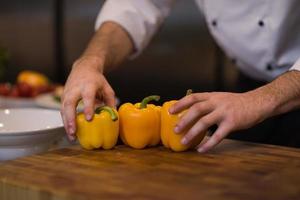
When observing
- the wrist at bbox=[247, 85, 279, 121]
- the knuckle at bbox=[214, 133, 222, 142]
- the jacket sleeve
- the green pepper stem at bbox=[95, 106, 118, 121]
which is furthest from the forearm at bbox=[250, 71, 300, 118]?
the jacket sleeve

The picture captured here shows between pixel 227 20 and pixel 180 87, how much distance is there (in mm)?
987

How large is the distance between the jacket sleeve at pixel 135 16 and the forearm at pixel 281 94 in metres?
0.52

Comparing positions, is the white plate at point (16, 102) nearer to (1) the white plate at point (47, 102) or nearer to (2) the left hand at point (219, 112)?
(1) the white plate at point (47, 102)

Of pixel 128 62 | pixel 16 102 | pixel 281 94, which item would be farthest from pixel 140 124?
pixel 128 62

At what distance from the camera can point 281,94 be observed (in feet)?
3.27

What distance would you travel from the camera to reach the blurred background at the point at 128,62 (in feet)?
7.55

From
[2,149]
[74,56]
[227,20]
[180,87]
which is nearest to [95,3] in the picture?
[74,56]

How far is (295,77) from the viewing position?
1029 mm

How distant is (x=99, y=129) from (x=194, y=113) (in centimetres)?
19

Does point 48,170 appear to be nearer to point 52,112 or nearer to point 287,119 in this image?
point 52,112

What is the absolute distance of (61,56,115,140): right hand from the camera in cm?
102

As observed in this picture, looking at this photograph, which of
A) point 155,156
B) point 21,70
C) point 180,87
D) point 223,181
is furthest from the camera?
point 21,70

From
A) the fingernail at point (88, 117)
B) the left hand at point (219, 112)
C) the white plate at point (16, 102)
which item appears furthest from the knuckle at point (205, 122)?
the white plate at point (16, 102)

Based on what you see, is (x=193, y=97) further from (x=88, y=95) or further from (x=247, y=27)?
(x=247, y=27)
